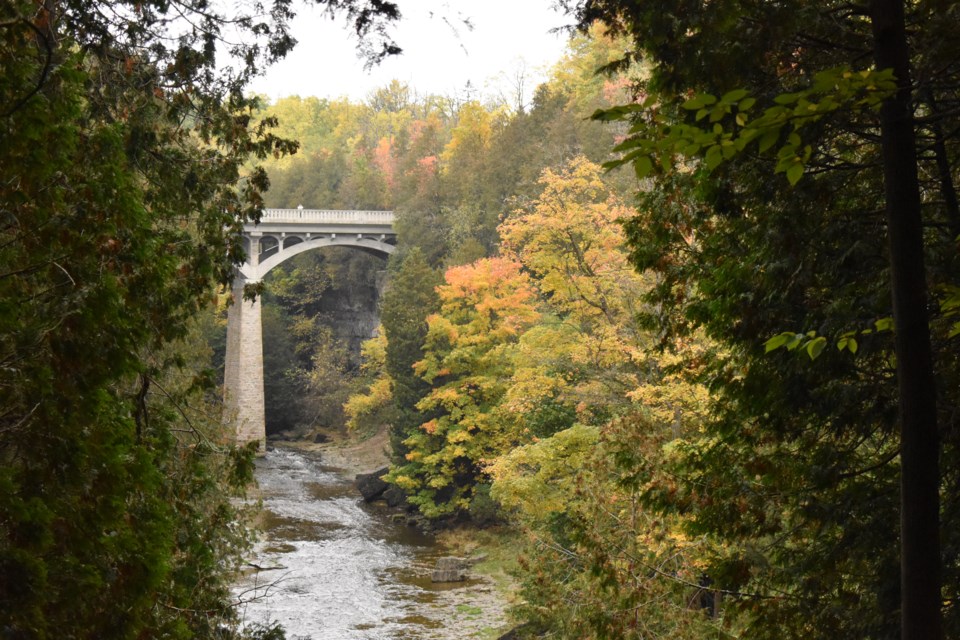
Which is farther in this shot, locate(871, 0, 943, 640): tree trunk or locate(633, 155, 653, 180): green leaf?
locate(871, 0, 943, 640): tree trunk

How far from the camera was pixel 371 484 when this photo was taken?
32.2m

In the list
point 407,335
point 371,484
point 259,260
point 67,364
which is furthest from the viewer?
point 259,260

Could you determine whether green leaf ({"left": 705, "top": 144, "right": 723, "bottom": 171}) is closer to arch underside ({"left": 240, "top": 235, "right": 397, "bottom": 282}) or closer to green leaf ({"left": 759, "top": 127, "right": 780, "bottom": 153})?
green leaf ({"left": 759, "top": 127, "right": 780, "bottom": 153})

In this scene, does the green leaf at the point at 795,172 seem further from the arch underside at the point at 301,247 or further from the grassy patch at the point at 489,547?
the arch underside at the point at 301,247

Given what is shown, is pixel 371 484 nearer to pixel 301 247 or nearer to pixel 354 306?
pixel 301 247

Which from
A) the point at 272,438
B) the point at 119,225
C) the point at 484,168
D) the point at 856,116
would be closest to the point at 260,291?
the point at 119,225

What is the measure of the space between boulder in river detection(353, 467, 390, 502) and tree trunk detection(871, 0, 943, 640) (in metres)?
28.5

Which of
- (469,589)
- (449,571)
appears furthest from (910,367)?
(449,571)

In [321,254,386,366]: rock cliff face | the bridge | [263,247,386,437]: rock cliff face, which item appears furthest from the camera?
[321,254,386,366]: rock cliff face

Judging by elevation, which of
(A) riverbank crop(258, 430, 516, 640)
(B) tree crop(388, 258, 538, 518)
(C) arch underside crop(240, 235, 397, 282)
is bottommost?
(A) riverbank crop(258, 430, 516, 640)

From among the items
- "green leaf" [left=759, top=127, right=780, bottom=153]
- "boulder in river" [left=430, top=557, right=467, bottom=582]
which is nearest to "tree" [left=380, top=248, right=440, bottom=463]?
"boulder in river" [left=430, top=557, right=467, bottom=582]

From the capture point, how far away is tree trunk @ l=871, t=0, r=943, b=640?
359cm

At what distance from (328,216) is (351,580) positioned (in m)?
25.0

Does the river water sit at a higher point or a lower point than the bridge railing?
lower
